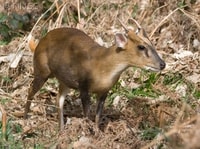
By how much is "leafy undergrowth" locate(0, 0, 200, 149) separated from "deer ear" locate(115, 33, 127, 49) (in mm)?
894

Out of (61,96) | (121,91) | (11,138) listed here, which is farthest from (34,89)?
(11,138)

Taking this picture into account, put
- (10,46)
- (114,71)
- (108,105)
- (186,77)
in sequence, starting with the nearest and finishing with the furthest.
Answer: (114,71), (108,105), (186,77), (10,46)

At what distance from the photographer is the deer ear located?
23.4 feet

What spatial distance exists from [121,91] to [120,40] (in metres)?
1.74

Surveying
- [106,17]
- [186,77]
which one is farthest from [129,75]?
[106,17]

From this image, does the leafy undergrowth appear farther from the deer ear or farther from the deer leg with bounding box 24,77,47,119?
the deer ear

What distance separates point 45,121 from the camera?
7.97m

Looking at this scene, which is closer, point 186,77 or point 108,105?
point 108,105

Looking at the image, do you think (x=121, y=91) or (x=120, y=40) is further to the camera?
(x=121, y=91)

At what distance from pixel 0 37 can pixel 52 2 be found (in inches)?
39.0

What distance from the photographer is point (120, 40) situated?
282 inches

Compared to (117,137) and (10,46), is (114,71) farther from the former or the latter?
(10,46)

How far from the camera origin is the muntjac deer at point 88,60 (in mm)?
7105

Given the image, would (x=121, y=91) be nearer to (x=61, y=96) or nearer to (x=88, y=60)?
(x=61, y=96)
